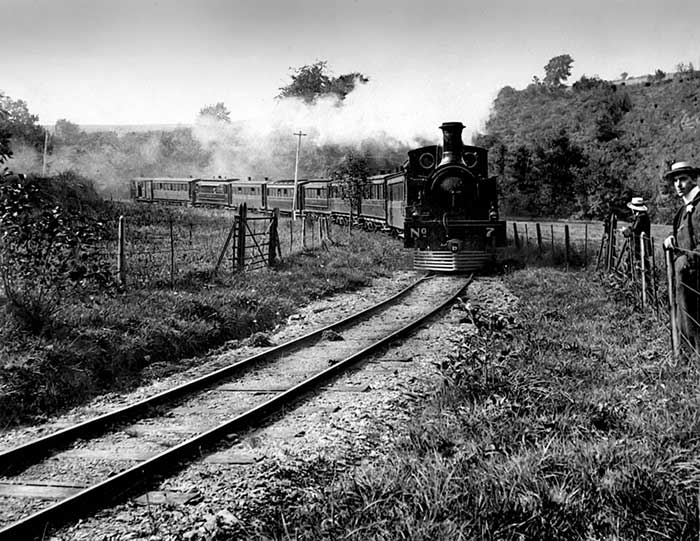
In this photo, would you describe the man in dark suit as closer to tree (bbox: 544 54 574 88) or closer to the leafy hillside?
the leafy hillside

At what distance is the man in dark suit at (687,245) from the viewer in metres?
6.36

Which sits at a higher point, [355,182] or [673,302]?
[355,182]

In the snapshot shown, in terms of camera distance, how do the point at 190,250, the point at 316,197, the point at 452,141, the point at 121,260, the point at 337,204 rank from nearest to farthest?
the point at 121,260 < the point at 190,250 < the point at 452,141 < the point at 337,204 < the point at 316,197

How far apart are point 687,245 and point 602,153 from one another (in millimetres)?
45453

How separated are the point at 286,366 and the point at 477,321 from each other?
2409 millimetres

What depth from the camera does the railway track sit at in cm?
464

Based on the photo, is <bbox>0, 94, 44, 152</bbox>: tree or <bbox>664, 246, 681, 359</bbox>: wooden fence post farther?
<bbox>0, 94, 44, 152</bbox>: tree

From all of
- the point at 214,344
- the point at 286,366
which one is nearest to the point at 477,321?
the point at 286,366

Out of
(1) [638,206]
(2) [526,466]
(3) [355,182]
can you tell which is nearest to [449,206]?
(1) [638,206]

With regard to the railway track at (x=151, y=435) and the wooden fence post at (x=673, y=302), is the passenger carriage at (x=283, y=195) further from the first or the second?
the wooden fence post at (x=673, y=302)

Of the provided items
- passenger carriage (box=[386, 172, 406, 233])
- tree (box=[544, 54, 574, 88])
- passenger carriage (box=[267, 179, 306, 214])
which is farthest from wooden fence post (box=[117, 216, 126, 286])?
tree (box=[544, 54, 574, 88])

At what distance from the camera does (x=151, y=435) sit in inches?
238

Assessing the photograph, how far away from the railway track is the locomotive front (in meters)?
8.07

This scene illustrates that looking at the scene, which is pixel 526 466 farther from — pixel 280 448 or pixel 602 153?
pixel 602 153
